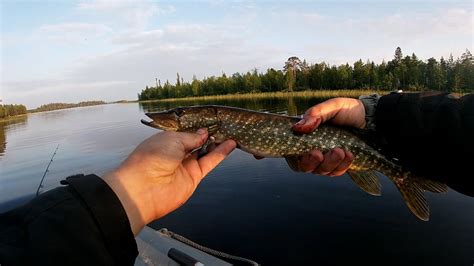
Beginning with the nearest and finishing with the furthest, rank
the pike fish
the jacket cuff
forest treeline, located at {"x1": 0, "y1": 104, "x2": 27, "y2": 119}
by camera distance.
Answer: the jacket cuff
the pike fish
forest treeline, located at {"x1": 0, "y1": 104, "x2": 27, "y2": 119}

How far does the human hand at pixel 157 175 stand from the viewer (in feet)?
6.83

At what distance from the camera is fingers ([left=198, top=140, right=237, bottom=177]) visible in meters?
3.18

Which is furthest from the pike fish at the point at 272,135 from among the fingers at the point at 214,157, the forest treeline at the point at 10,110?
the forest treeline at the point at 10,110

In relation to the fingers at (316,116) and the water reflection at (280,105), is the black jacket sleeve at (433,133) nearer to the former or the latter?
the fingers at (316,116)

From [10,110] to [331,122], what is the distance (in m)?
116

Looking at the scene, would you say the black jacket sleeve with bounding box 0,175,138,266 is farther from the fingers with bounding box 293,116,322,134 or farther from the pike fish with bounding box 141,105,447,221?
the fingers with bounding box 293,116,322,134

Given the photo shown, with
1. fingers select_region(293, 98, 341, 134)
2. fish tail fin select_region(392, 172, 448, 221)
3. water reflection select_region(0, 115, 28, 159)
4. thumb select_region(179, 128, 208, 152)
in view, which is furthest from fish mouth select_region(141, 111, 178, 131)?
water reflection select_region(0, 115, 28, 159)

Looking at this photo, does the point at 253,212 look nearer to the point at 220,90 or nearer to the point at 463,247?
the point at 463,247

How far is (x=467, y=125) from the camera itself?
113 inches

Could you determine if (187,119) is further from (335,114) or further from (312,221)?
(312,221)

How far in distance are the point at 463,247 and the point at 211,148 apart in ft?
18.4

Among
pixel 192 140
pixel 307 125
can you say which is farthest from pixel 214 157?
pixel 307 125

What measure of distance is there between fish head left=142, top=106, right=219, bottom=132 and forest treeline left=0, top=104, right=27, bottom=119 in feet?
319

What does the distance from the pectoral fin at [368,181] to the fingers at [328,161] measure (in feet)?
0.71
